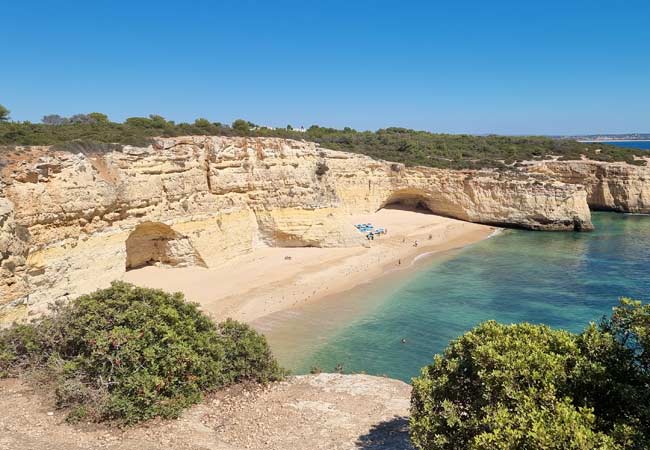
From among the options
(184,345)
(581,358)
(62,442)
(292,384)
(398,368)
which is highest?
(581,358)

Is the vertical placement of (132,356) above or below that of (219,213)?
below

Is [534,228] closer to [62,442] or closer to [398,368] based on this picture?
[398,368]

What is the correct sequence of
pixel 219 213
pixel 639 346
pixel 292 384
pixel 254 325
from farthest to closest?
1. pixel 219 213
2. pixel 254 325
3. pixel 292 384
4. pixel 639 346

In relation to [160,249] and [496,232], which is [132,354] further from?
[496,232]

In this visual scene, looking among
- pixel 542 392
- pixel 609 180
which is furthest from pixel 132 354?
pixel 609 180

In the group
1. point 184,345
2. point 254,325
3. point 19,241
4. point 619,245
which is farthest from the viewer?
point 619,245

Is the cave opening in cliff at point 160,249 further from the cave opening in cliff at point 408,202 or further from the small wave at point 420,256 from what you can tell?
the cave opening in cliff at point 408,202

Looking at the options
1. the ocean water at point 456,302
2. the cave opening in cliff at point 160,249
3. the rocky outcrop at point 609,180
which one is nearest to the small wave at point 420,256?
the ocean water at point 456,302

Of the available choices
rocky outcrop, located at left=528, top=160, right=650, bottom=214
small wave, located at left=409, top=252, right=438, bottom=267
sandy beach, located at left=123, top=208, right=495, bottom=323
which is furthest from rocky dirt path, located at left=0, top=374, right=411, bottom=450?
rocky outcrop, located at left=528, top=160, right=650, bottom=214

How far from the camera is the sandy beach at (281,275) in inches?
749

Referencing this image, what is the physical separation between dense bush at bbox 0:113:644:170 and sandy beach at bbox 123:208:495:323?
716cm

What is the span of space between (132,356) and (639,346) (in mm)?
8632

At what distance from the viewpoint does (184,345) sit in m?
9.22

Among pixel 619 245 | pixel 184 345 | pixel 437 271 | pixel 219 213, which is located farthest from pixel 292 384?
pixel 619 245
